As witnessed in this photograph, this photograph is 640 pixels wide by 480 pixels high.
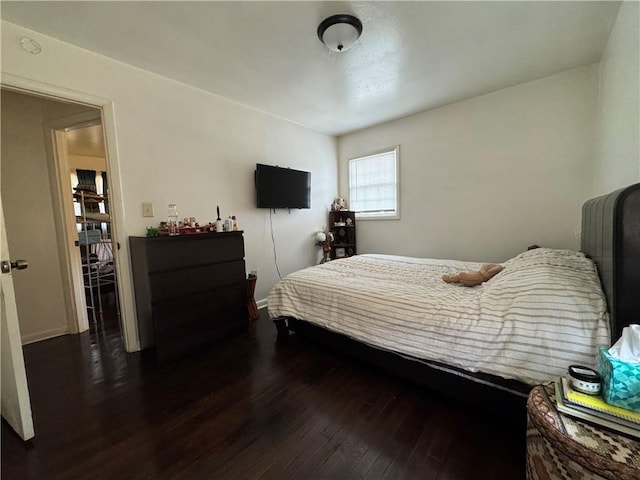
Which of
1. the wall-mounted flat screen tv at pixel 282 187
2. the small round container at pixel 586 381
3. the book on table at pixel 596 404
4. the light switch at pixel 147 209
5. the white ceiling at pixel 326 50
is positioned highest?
the white ceiling at pixel 326 50

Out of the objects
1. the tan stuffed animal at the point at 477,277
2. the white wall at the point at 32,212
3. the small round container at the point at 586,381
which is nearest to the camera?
the small round container at the point at 586,381

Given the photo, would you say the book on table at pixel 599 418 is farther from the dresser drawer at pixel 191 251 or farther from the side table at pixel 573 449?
the dresser drawer at pixel 191 251

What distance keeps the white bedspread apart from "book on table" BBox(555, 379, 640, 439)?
1.13 feet

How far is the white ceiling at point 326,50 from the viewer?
5.53ft

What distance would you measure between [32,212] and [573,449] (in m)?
4.26

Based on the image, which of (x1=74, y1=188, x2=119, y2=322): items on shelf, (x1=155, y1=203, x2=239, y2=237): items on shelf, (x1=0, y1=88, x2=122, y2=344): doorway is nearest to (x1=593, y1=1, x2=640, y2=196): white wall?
(x1=155, y1=203, x2=239, y2=237): items on shelf

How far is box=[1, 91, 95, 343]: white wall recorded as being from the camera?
2.52 m

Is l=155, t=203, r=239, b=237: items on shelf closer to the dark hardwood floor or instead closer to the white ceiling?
the dark hardwood floor

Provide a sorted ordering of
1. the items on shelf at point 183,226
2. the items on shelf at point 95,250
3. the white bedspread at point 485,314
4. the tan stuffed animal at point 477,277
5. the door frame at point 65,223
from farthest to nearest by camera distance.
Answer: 1. the items on shelf at point 95,250
2. the door frame at point 65,223
3. the items on shelf at point 183,226
4. the tan stuffed animal at point 477,277
5. the white bedspread at point 485,314

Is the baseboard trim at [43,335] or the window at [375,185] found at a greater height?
the window at [375,185]

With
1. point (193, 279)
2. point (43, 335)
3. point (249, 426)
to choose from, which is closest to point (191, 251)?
point (193, 279)

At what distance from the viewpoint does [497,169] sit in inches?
118

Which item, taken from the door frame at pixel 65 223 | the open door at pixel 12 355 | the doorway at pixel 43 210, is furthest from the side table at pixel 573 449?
the door frame at pixel 65 223

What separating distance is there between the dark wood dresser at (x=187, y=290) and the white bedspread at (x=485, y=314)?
680mm
